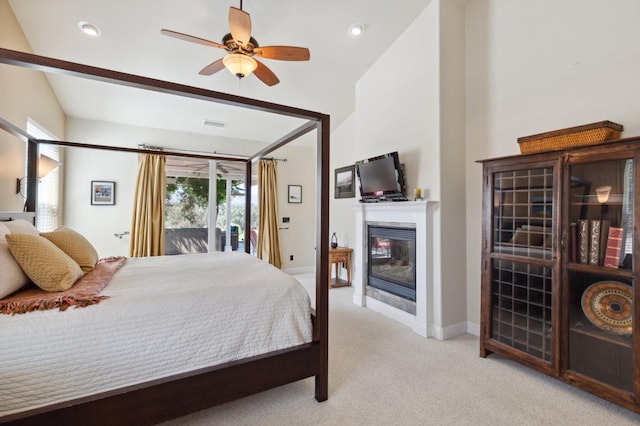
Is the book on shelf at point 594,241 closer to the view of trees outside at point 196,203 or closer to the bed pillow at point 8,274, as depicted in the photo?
the bed pillow at point 8,274

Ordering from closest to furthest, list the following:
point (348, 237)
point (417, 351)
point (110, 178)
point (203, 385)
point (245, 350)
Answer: point (203, 385)
point (245, 350)
point (417, 351)
point (110, 178)
point (348, 237)

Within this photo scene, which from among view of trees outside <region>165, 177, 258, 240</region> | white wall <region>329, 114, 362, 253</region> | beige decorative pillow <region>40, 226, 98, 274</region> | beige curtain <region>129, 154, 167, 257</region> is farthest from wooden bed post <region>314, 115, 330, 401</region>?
view of trees outside <region>165, 177, 258, 240</region>

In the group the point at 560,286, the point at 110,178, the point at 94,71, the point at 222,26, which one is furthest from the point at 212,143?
the point at 560,286

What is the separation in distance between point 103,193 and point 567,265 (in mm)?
5666

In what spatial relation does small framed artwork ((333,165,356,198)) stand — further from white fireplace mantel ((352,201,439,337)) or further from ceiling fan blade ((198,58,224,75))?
ceiling fan blade ((198,58,224,75))

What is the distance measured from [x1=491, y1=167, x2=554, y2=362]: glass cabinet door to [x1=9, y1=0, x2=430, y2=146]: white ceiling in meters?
1.88

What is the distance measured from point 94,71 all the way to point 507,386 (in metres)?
3.12

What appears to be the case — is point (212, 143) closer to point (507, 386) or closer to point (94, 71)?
point (94, 71)

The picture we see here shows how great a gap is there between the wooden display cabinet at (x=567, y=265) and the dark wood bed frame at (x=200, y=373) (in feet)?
4.98

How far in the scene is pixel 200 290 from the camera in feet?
5.33

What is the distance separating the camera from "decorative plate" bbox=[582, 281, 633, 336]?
69.1 inches

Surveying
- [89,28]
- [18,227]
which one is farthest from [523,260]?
[89,28]

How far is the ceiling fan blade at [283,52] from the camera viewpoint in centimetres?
243

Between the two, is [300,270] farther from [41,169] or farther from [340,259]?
[41,169]
